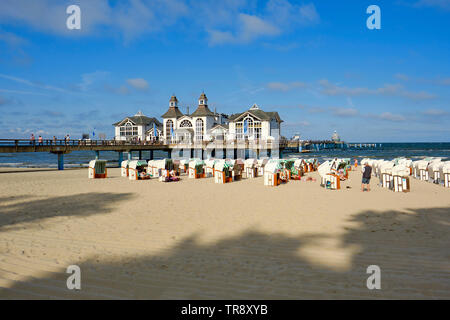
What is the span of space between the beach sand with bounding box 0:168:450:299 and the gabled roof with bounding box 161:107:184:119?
4193 cm

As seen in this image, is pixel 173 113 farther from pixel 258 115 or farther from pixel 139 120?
pixel 258 115

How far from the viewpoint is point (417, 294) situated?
4.05 meters

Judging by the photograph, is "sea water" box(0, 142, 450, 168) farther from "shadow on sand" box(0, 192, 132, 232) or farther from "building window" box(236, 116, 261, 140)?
"shadow on sand" box(0, 192, 132, 232)

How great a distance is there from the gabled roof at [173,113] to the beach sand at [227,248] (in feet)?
138

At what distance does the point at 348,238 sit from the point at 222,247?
2.96 meters

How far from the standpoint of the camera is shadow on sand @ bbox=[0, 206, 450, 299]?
418 cm

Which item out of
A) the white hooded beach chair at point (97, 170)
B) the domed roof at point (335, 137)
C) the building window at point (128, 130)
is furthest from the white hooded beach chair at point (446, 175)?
the domed roof at point (335, 137)

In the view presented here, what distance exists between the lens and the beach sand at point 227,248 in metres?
4.31

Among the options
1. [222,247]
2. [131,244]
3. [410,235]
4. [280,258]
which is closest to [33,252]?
[131,244]

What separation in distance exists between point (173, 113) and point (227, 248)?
48.5 m

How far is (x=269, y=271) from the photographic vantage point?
16.1 ft

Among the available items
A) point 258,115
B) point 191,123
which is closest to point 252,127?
point 258,115

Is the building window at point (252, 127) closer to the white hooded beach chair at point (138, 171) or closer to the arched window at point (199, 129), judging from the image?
the arched window at point (199, 129)

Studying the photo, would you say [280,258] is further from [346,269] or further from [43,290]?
[43,290]
